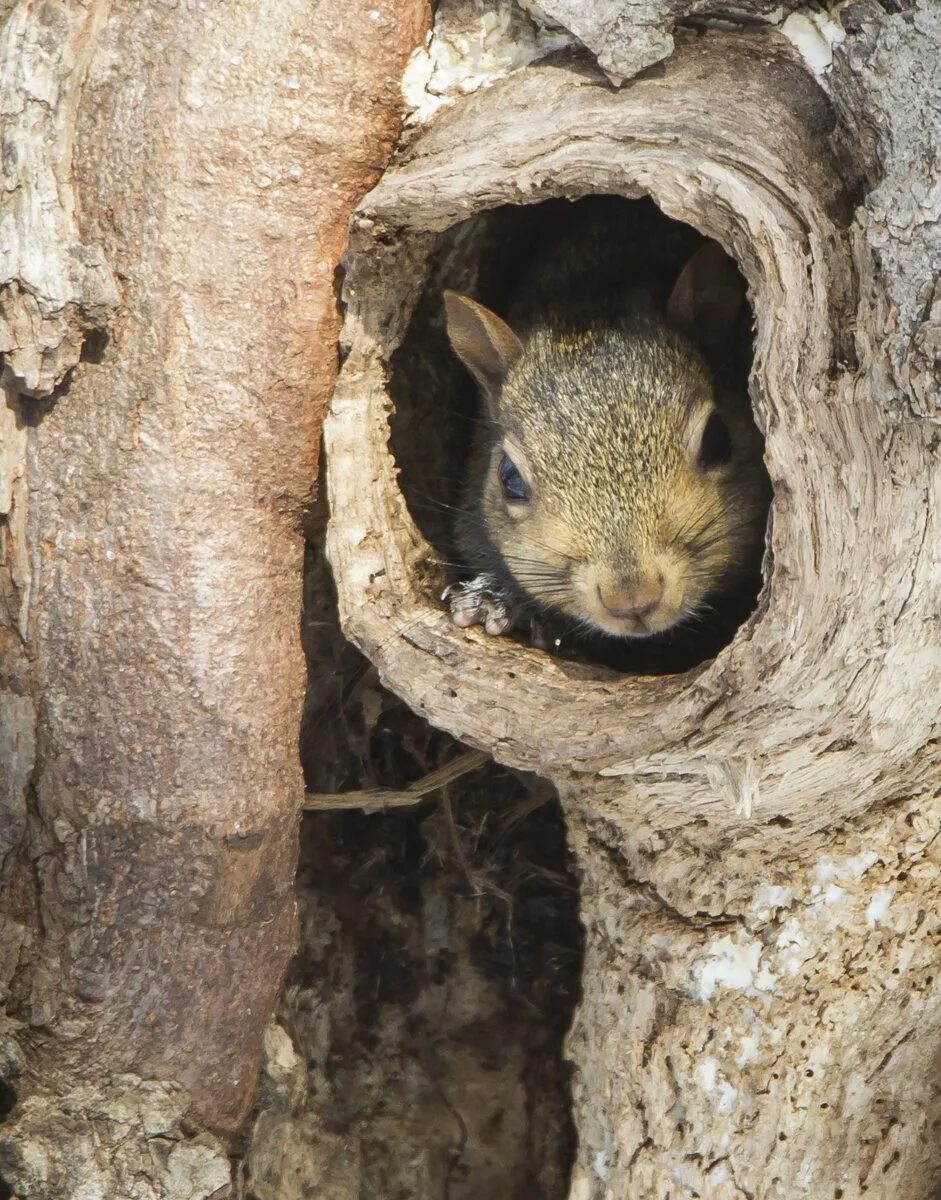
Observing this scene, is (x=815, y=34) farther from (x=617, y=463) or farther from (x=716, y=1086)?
(x=716, y=1086)

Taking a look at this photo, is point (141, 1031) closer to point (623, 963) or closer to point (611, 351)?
point (623, 963)

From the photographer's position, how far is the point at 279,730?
233 cm

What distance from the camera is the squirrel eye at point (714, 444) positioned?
2.62 metres

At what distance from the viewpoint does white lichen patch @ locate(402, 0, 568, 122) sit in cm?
236

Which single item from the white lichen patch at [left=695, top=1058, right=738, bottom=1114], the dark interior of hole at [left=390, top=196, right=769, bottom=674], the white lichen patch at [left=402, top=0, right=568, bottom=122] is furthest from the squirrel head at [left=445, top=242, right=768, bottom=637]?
the white lichen patch at [left=695, top=1058, right=738, bottom=1114]

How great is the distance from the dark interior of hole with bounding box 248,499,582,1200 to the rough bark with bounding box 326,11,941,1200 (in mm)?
574

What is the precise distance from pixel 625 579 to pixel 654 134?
2.41ft

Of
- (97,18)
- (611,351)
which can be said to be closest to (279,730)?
(611,351)

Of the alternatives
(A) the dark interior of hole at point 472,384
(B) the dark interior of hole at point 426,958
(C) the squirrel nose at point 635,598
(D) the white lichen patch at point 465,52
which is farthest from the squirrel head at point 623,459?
(B) the dark interior of hole at point 426,958

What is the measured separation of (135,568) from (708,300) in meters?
1.33

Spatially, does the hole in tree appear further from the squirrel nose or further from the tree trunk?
the squirrel nose

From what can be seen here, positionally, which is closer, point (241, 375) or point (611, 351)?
point (241, 375)

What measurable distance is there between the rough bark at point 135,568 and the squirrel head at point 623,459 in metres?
0.62

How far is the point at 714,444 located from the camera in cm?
265
